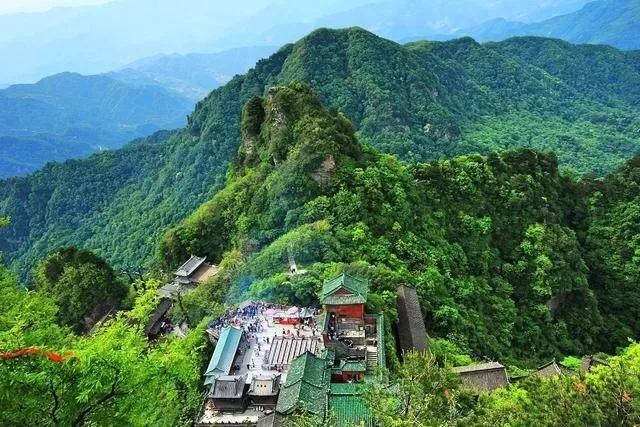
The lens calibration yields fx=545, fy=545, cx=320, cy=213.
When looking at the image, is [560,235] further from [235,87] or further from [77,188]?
[77,188]

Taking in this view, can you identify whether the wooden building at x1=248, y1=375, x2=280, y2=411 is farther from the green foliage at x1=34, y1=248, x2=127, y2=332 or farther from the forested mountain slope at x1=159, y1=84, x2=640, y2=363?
the green foliage at x1=34, y1=248, x2=127, y2=332

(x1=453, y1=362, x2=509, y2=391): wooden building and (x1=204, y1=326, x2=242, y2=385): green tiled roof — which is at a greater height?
(x1=204, y1=326, x2=242, y2=385): green tiled roof

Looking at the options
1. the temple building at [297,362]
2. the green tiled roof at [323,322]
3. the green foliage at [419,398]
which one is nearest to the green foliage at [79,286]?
the temple building at [297,362]

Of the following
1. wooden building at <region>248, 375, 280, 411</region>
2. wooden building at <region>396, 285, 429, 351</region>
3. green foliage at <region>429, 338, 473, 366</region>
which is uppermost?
wooden building at <region>248, 375, 280, 411</region>

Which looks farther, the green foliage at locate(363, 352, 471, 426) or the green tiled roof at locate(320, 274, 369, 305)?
the green tiled roof at locate(320, 274, 369, 305)

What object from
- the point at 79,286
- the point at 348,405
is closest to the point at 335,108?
the point at 79,286

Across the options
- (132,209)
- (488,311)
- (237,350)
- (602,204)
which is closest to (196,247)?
(237,350)

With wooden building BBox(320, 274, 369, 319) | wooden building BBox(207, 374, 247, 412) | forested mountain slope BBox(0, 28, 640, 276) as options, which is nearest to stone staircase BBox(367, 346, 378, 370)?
wooden building BBox(320, 274, 369, 319)
